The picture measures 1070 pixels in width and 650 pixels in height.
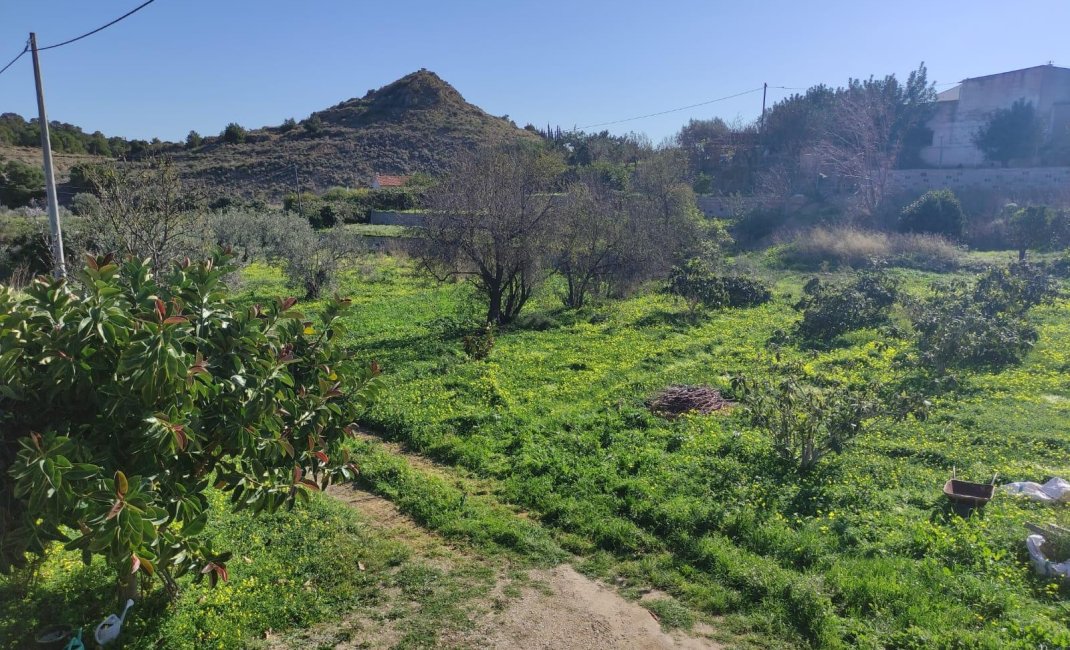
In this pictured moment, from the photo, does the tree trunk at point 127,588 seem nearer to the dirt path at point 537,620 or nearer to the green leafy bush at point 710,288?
the dirt path at point 537,620

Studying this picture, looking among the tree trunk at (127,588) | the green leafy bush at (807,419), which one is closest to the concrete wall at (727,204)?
the green leafy bush at (807,419)

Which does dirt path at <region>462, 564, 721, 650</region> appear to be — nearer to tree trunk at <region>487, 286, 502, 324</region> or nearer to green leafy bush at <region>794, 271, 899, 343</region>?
green leafy bush at <region>794, 271, 899, 343</region>

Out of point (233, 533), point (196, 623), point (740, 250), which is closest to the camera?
point (196, 623)

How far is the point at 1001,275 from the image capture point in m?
15.4

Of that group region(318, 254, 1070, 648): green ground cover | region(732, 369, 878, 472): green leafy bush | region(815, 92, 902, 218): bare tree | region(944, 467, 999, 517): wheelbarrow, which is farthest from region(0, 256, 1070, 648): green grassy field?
region(815, 92, 902, 218): bare tree

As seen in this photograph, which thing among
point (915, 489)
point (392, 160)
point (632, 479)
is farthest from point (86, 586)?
point (392, 160)

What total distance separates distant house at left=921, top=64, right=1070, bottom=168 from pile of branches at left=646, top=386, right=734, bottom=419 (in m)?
35.6

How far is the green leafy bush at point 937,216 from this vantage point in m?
27.0

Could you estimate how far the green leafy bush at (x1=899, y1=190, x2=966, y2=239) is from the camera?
1062 inches

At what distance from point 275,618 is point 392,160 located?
63.9 meters

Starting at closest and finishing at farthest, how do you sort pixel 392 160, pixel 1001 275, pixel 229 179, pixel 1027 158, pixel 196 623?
1. pixel 196 623
2. pixel 1001 275
3. pixel 1027 158
4. pixel 229 179
5. pixel 392 160

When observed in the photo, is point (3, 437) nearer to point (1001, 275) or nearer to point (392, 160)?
point (1001, 275)

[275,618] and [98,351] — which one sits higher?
[98,351]

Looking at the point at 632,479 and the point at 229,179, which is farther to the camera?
the point at 229,179
